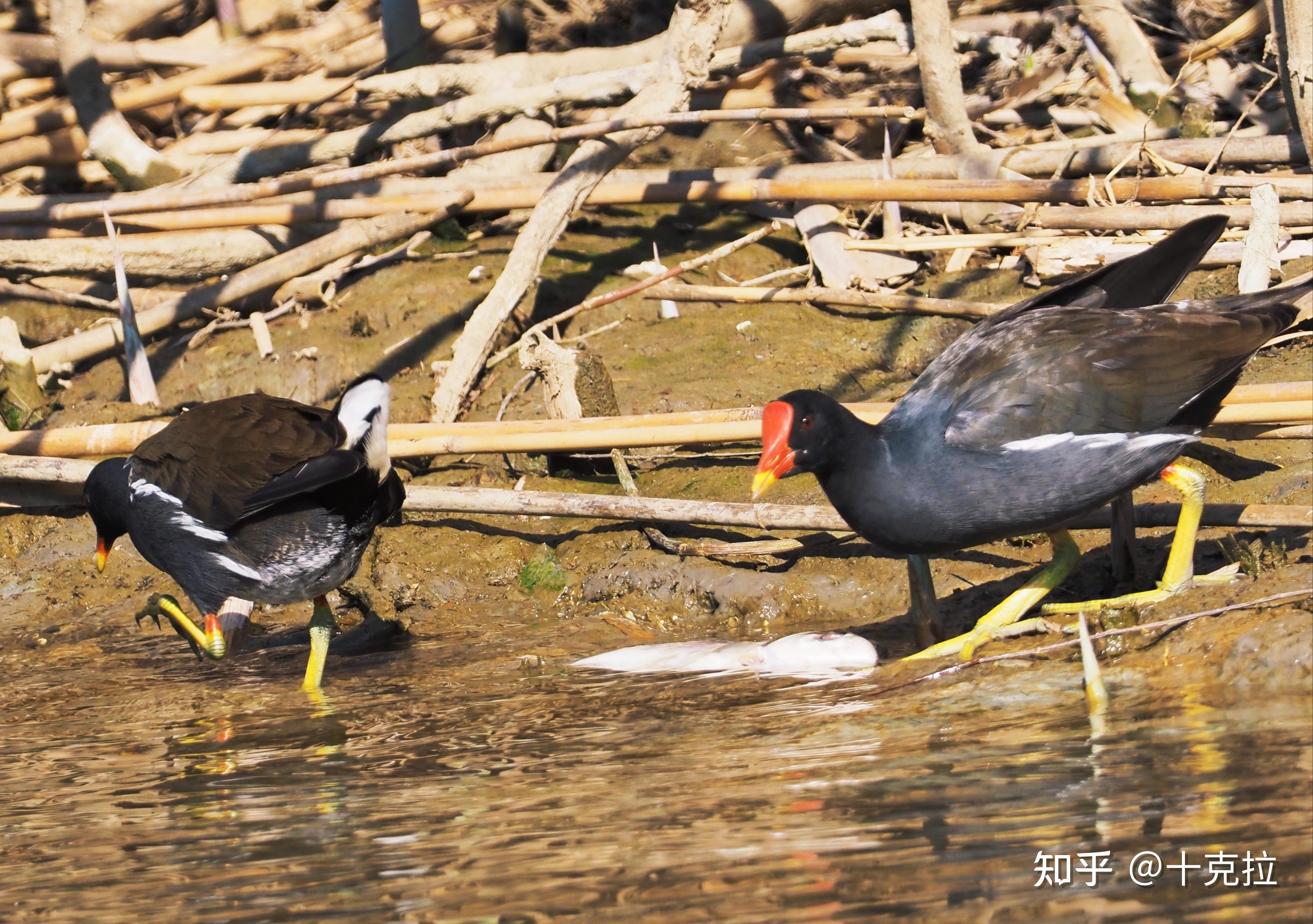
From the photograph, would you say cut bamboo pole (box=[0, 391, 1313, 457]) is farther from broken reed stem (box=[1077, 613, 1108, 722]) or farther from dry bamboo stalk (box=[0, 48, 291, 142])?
dry bamboo stalk (box=[0, 48, 291, 142])

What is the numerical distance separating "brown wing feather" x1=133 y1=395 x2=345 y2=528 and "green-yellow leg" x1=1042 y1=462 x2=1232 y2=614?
2.59 meters

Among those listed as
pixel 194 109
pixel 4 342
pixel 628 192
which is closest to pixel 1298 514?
pixel 628 192

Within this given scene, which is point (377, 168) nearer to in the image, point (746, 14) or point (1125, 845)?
point (746, 14)

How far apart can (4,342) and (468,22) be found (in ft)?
12.6

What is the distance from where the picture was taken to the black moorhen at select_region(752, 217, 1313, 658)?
156 inches

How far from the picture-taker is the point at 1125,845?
2.60 meters

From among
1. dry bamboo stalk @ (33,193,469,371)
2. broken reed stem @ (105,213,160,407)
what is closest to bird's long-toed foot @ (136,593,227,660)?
broken reed stem @ (105,213,160,407)

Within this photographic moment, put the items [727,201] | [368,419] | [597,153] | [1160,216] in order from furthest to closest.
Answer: [727,201]
[597,153]
[1160,216]
[368,419]

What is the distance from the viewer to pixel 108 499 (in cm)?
557

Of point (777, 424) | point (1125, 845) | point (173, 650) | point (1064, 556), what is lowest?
point (173, 650)

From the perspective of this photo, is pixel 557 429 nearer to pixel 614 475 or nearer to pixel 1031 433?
pixel 614 475

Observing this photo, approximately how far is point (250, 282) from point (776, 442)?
14.9 feet

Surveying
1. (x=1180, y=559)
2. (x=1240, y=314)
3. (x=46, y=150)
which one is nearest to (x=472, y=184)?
(x=46, y=150)

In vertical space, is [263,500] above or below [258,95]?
below
